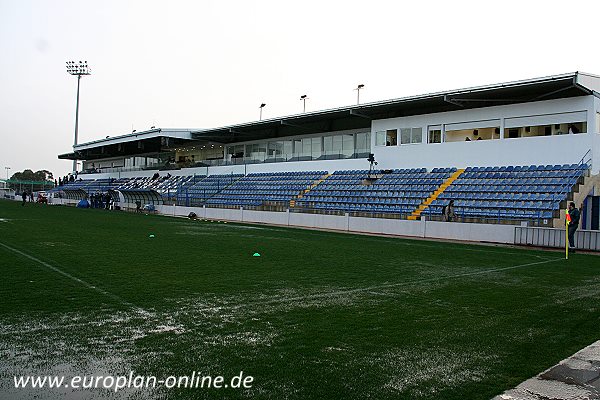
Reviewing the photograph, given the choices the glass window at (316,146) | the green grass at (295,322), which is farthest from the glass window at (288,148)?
the green grass at (295,322)

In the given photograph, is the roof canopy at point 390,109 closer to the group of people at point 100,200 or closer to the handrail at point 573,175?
the handrail at point 573,175

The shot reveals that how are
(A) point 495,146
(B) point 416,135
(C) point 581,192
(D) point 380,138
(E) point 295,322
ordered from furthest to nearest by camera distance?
(D) point 380,138, (B) point 416,135, (A) point 495,146, (C) point 581,192, (E) point 295,322

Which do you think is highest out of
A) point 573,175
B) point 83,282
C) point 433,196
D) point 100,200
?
point 573,175

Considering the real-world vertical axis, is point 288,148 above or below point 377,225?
above

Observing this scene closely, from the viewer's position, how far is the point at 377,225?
84.6 feet

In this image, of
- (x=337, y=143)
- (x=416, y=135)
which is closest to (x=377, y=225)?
(x=416, y=135)

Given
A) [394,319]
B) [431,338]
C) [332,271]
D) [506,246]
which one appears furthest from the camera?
[506,246]

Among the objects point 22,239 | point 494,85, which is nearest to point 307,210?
point 494,85

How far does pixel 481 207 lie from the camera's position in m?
23.6

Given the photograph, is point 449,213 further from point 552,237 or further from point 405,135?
point 405,135

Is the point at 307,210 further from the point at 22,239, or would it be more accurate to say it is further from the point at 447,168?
the point at 22,239

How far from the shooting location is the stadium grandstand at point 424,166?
23094mm

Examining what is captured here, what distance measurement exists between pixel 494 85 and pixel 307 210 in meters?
12.4

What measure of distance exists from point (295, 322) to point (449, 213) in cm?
1821
